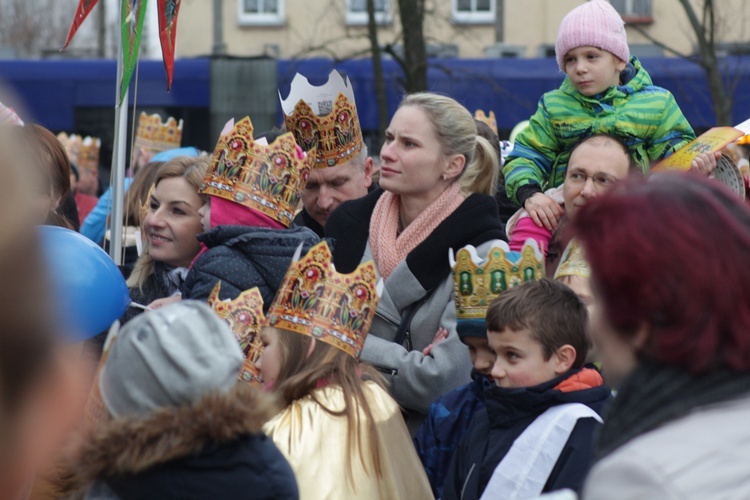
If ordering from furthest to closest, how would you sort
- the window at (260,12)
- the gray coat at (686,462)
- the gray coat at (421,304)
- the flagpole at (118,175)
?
the window at (260,12), the flagpole at (118,175), the gray coat at (421,304), the gray coat at (686,462)

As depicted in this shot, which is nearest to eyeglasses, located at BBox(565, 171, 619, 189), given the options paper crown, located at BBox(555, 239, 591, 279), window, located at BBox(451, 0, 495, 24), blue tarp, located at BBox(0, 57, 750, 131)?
paper crown, located at BBox(555, 239, 591, 279)

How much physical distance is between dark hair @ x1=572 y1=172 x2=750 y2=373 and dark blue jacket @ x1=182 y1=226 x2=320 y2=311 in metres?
2.31

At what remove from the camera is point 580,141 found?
173 inches

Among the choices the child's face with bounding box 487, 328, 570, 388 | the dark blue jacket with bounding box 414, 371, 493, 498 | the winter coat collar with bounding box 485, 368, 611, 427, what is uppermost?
the child's face with bounding box 487, 328, 570, 388

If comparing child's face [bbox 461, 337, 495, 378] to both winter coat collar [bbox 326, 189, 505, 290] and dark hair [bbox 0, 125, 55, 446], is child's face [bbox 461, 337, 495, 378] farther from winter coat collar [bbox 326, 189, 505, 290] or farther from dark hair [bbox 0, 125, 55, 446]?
dark hair [bbox 0, 125, 55, 446]

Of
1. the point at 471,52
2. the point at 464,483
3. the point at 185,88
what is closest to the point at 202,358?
the point at 464,483

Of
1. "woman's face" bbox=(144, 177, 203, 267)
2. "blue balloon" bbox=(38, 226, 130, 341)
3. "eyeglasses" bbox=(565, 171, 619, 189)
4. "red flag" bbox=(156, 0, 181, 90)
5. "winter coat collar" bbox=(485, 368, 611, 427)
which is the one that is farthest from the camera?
"red flag" bbox=(156, 0, 181, 90)

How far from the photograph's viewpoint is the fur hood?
229 centimetres

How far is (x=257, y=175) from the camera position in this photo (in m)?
4.46

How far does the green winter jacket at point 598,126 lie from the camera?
14.3ft


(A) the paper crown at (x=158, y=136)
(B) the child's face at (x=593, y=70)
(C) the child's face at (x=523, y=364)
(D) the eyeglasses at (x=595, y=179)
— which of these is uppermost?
(B) the child's face at (x=593, y=70)

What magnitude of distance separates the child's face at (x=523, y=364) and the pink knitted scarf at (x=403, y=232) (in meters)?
0.80

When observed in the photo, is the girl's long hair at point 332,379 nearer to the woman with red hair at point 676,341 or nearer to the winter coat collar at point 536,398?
the winter coat collar at point 536,398

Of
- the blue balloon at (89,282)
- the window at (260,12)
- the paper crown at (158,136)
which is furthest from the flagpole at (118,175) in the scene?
the window at (260,12)
